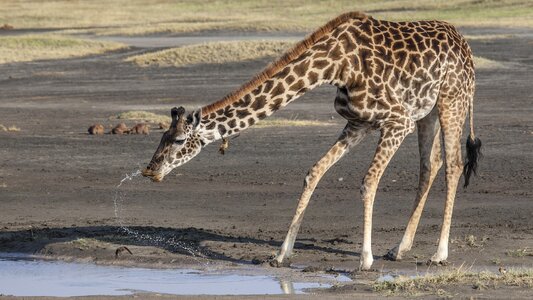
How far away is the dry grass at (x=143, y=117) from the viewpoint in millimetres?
22391

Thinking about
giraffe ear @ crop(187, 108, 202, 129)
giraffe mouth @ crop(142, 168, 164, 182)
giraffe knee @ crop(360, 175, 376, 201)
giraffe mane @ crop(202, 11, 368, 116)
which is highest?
giraffe mane @ crop(202, 11, 368, 116)

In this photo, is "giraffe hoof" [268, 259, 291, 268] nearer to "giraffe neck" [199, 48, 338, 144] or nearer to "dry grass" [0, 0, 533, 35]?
"giraffe neck" [199, 48, 338, 144]

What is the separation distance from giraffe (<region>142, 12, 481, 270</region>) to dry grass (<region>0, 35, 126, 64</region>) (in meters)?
29.9

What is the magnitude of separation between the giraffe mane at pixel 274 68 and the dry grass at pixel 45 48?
29.9 meters

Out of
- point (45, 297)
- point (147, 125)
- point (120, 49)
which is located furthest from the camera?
point (120, 49)

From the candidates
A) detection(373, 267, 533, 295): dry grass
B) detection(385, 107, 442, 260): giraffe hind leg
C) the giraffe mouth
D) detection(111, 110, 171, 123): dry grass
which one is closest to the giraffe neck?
the giraffe mouth

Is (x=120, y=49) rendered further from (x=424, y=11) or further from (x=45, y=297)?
(x=45, y=297)

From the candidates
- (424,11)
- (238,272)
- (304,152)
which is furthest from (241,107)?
(424,11)

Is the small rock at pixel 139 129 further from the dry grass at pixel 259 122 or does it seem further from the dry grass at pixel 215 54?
the dry grass at pixel 215 54

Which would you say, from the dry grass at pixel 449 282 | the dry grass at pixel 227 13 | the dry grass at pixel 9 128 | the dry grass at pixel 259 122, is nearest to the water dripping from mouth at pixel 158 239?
the dry grass at pixel 449 282

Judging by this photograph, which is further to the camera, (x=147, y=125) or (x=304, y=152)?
(x=147, y=125)

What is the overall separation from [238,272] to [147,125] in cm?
1082

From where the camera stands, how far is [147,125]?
2128 cm

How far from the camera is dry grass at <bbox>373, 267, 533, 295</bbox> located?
9375mm
